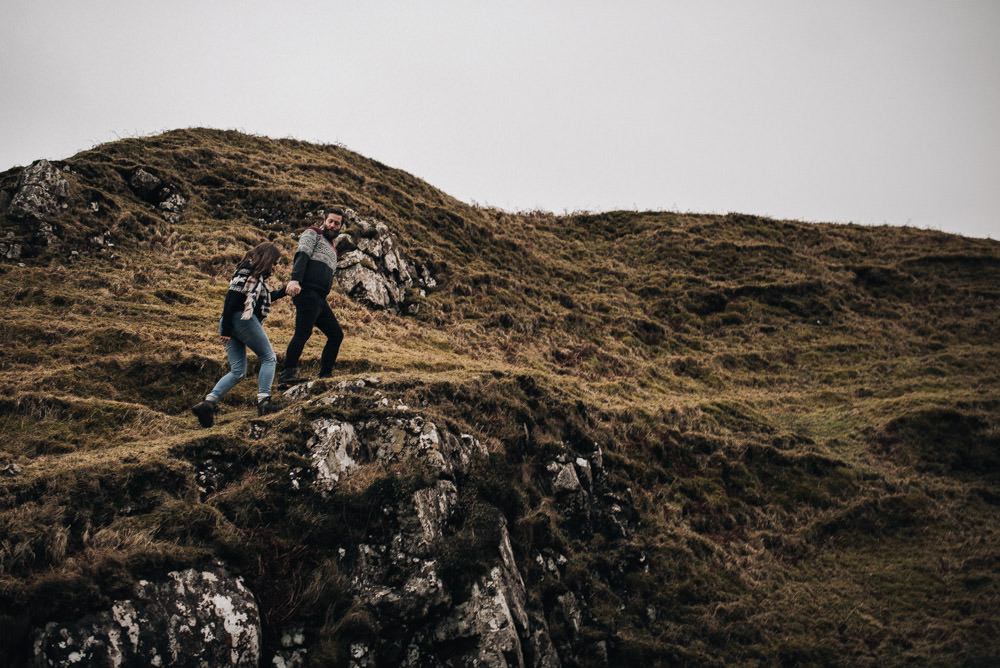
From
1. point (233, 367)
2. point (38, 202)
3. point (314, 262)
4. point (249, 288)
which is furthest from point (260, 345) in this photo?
point (38, 202)

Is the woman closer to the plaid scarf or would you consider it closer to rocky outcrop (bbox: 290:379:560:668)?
the plaid scarf

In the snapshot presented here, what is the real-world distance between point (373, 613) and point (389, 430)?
117 inches

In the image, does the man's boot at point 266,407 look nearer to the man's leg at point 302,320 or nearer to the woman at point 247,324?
the woman at point 247,324

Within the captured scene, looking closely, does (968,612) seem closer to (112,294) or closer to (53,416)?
(53,416)

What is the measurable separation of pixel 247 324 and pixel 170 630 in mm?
5083

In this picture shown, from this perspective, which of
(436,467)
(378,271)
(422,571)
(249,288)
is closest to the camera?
(422,571)

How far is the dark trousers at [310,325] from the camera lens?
35.9 feet

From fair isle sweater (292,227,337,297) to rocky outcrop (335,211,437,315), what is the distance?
9.47 m

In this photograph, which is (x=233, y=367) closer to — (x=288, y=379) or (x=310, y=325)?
(x=288, y=379)

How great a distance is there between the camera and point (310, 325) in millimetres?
10984

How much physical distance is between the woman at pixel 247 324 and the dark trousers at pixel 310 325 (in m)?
0.88

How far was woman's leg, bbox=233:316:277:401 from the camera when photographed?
966 centimetres

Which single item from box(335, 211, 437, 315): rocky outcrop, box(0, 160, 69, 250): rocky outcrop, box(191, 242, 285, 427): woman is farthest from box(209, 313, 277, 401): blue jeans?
box(0, 160, 69, 250): rocky outcrop

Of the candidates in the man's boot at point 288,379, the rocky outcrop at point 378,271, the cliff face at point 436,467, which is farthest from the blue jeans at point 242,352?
the rocky outcrop at point 378,271
